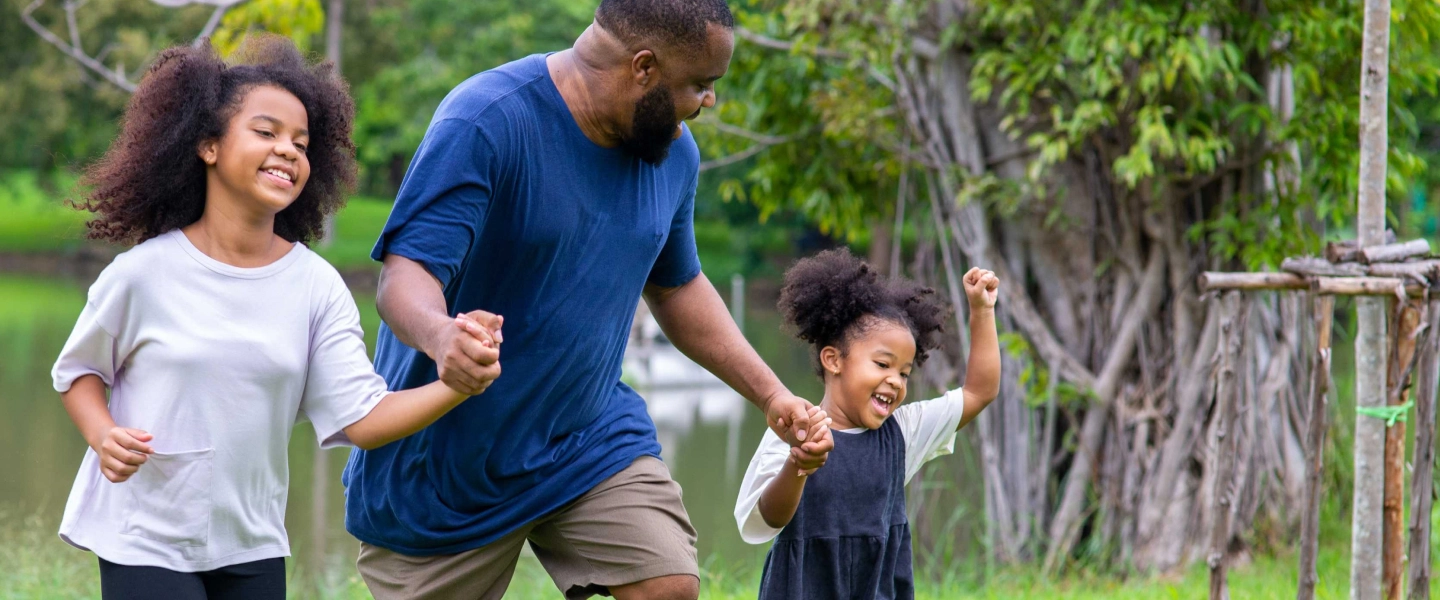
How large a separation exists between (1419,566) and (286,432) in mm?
3551

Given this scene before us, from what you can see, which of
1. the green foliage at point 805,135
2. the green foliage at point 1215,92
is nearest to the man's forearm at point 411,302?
the green foliage at point 1215,92

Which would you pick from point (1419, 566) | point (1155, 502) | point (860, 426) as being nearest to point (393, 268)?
point (860, 426)

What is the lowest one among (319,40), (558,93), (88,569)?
(88,569)

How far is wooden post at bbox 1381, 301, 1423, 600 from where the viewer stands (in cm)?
411

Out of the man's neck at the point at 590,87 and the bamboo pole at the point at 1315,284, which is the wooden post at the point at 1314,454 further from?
→ the man's neck at the point at 590,87

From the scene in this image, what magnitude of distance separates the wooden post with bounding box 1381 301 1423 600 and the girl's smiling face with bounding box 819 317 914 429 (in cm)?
188

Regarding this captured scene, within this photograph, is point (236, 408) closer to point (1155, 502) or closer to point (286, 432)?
point (286, 432)

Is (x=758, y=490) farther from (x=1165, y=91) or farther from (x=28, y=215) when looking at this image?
(x=28, y=215)

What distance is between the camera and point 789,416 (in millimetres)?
2586

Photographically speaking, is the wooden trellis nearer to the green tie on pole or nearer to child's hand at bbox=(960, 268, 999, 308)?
the green tie on pole

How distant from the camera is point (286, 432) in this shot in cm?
247

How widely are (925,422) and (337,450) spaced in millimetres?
7448

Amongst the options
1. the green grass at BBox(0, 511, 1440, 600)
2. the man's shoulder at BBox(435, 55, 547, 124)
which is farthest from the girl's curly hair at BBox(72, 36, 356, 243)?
the green grass at BBox(0, 511, 1440, 600)

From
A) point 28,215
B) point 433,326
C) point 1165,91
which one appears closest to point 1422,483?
point 1165,91
